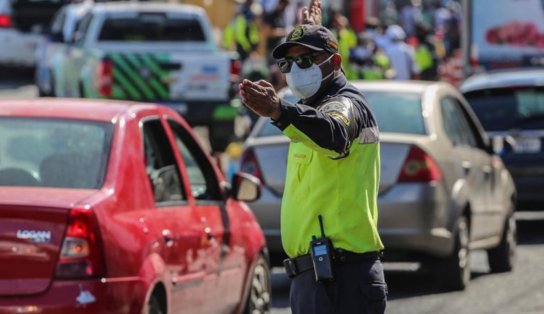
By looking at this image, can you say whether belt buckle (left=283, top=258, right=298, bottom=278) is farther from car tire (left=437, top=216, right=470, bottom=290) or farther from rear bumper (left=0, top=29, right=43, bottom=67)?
rear bumper (left=0, top=29, right=43, bottom=67)

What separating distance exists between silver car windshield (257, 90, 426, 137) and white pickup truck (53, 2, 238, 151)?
821 centimetres

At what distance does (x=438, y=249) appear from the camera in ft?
38.8

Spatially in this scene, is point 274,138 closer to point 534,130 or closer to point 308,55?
point 534,130

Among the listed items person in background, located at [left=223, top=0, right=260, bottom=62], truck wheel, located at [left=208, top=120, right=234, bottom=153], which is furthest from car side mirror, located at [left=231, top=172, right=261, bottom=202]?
person in background, located at [left=223, top=0, right=260, bottom=62]

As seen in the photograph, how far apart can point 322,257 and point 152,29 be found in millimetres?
16373

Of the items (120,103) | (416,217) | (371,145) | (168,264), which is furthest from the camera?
(416,217)

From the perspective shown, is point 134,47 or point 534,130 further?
point 134,47

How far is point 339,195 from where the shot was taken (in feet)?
19.8

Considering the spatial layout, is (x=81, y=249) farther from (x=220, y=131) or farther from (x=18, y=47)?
(x=18, y=47)

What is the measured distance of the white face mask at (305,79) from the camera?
604cm

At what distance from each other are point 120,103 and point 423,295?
14.2 ft

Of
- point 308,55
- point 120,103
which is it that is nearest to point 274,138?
point 120,103

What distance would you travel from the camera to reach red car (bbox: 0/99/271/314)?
6.99 m

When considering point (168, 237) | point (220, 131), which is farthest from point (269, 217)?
point (220, 131)
